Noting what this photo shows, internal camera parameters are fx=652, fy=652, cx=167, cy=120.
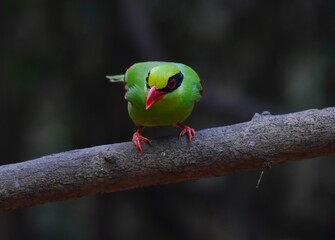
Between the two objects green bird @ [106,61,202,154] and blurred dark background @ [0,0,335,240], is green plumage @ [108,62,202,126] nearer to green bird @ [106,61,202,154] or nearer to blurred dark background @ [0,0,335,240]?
green bird @ [106,61,202,154]

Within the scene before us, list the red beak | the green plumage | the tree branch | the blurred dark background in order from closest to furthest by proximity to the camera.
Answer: the tree branch, the red beak, the green plumage, the blurred dark background

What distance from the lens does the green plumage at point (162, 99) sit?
10.5 ft

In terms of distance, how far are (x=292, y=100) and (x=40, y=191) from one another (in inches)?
174

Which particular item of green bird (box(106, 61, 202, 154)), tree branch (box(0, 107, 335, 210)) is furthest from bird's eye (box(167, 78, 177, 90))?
tree branch (box(0, 107, 335, 210))

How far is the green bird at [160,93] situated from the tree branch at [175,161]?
0.34 ft

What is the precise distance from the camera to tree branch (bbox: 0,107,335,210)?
2.90m

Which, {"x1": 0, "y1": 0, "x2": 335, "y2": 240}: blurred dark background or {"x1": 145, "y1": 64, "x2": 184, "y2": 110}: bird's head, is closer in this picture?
{"x1": 145, "y1": 64, "x2": 184, "y2": 110}: bird's head

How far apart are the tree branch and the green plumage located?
0.90 feet

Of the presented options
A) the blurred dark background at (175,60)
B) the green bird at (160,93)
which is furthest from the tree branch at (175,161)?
the blurred dark background at (175,60)

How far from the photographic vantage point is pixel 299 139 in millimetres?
2910

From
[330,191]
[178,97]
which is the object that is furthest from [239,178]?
[178,97]

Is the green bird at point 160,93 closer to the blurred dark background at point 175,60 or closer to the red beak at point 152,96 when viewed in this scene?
the red beak at point 152,96

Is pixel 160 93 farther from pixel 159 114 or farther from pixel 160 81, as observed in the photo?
pixel 159 114

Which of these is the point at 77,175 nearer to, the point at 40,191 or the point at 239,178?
the point at 40,191
